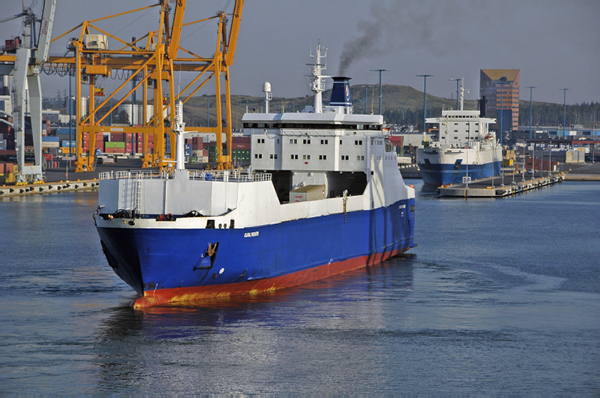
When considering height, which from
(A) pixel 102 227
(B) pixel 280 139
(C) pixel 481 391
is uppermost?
(B) pixel 280 139

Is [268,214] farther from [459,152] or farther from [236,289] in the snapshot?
[459,152]

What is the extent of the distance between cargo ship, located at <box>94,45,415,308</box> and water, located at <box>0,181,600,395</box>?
3.09ft

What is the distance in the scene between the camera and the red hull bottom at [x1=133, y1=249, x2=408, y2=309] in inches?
1016

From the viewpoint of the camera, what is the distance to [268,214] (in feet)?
92.2

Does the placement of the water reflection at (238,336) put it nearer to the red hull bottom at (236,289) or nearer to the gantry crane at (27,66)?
the red hull bottom at (236,289)

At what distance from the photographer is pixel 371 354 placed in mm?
22172

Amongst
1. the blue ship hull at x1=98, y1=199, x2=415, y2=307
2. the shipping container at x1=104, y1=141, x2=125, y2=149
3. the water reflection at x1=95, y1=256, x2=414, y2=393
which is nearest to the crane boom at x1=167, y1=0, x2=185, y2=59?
Answer: the blue ship hull at x1=98, y1=199, x2=415, y2=307

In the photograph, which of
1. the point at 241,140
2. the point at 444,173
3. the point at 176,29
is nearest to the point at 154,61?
the point at 176,29

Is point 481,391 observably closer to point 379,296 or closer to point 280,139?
point 379,296

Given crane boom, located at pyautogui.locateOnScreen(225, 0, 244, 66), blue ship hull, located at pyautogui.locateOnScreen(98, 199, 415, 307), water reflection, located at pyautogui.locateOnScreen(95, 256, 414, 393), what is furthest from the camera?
crane boom, located at pyautogui.locateOnScreen(225, 0, 244, 66)

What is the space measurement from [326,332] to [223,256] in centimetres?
445

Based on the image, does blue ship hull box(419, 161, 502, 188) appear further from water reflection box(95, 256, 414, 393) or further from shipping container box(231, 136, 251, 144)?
water reflection box(95, 256, 414, 393)

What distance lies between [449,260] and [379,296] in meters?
9.84

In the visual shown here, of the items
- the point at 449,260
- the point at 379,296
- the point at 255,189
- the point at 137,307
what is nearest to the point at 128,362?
the point at 137,307
